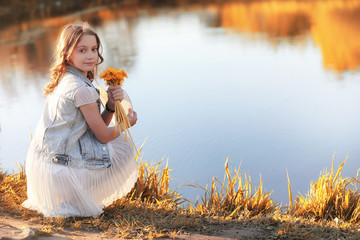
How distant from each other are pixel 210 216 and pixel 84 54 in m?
1.14

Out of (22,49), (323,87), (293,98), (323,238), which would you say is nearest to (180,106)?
(293,98)

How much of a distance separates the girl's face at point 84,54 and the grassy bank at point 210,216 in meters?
0.81

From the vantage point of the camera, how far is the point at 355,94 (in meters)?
6.48

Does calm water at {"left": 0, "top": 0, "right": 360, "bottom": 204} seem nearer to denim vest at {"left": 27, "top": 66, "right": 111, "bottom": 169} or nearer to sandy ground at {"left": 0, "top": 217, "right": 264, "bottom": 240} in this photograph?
sandy ground at {"left": 0, "top": 217, "right": 264, "bottom": 240}

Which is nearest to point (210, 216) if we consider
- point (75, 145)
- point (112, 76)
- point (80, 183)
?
point (80, 183)

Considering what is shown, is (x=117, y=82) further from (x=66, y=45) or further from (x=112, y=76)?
(x=66, y=45)

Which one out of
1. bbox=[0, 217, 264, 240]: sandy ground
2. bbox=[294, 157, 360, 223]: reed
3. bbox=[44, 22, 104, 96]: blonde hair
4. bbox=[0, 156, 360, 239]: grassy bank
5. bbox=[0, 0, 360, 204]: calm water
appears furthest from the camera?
bbox=[0, 0, 360, 204]: calm water

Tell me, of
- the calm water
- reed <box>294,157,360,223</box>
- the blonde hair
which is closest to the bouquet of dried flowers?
the blonde hair

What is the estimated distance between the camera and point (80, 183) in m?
2.75

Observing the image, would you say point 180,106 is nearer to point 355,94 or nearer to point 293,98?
point 293,98

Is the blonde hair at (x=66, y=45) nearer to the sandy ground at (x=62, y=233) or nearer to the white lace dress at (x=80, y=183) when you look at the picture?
the white lace dress at (x=80, y=183)

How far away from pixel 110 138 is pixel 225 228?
2.57 feet

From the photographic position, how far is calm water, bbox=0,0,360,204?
4719 millimetres

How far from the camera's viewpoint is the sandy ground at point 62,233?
8.02 feet
